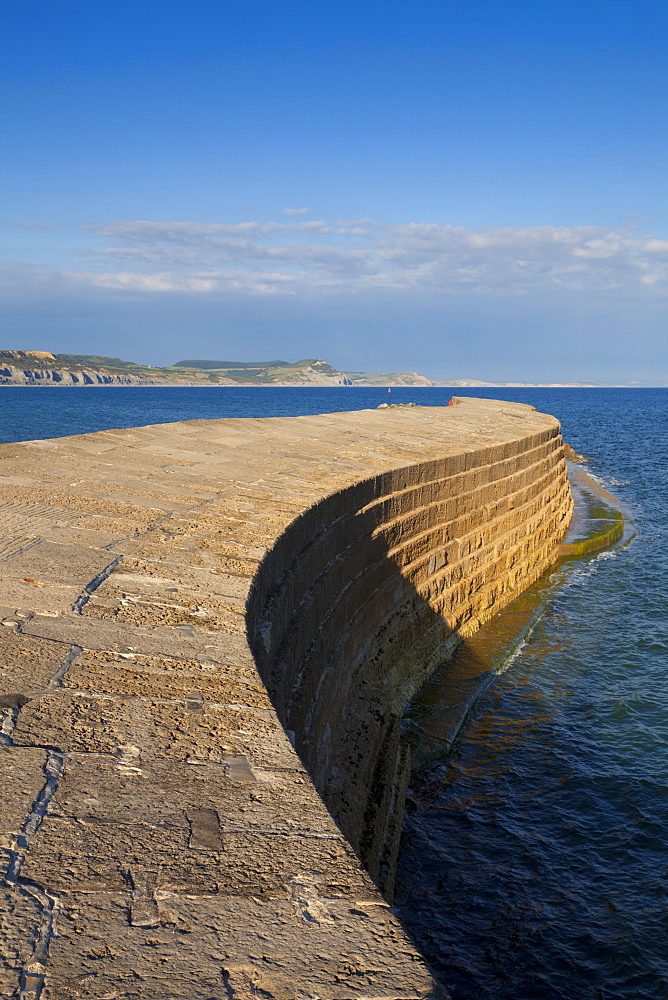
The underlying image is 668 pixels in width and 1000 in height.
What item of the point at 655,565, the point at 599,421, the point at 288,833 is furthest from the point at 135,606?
the point at 599,421

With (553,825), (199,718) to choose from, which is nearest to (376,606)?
(553,825)

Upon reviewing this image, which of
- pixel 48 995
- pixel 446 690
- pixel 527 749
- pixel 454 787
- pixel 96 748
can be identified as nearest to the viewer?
pixel 48 995

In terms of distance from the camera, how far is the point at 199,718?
2488mm

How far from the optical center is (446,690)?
952 cm

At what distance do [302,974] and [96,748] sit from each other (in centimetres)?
99

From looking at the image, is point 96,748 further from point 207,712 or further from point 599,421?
point 599,421

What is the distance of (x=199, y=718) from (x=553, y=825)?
5.65 meters

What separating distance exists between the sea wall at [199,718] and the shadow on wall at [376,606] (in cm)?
4

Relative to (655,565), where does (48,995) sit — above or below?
above

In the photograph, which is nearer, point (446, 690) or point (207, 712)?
point (207, 712)

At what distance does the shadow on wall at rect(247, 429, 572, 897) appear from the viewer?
5027 mm

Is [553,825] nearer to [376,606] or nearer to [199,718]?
[376,606]

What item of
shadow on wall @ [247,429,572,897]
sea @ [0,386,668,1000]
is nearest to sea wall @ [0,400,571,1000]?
shadow on wall @ [247,429,572,897]

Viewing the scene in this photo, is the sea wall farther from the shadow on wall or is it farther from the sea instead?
the sea
